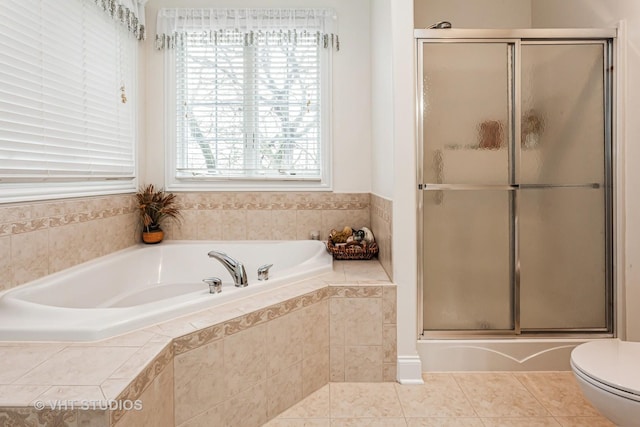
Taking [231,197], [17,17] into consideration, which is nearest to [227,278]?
[231,197]

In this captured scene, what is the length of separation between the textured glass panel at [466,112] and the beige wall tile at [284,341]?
1050 mm

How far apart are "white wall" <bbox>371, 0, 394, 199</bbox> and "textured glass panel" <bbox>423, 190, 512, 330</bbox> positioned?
367 millimetres

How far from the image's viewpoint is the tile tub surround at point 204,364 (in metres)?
1.00

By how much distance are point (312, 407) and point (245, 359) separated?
47cm

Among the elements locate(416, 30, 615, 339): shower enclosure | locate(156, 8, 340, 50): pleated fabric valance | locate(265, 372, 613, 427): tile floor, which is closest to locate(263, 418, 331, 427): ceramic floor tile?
locate(265, 372, 613, 427): tile floor

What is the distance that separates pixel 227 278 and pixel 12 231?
1.30 m

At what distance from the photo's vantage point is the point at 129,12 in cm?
267

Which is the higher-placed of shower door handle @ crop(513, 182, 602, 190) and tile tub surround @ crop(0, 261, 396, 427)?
shower door handle @ crop(513, 182, 602, 190)

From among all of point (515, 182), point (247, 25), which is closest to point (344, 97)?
point (247, 25)

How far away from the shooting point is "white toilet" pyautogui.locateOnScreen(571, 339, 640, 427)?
4.15 ft

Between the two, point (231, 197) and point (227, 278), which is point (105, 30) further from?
point (227, 278)

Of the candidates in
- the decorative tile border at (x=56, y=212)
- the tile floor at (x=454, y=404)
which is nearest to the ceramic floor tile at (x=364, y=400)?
the tile floor at (x=454, y=404)

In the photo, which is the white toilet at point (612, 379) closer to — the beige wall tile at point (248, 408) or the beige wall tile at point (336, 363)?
the beige wall tile at point (336, 363)

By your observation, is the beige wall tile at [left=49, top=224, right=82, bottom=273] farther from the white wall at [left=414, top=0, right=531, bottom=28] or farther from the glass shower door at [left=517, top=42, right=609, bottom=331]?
the white wall at [left=414, top=0, right=531, bottom=28]
